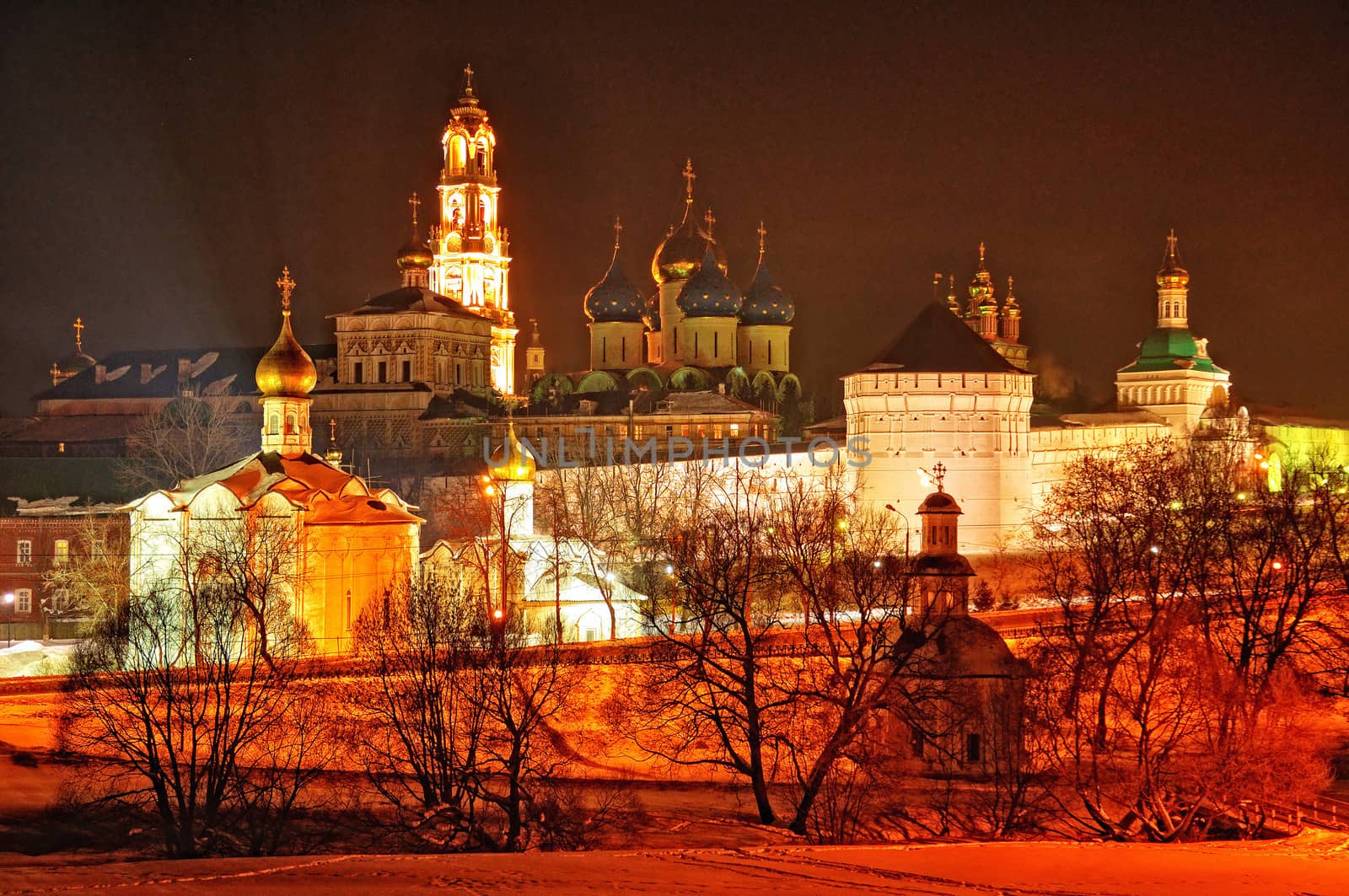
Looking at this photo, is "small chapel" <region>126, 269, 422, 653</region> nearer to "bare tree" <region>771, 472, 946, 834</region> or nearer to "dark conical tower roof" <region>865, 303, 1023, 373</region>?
"bare tree" <region>771, 472, 946, 834</region>

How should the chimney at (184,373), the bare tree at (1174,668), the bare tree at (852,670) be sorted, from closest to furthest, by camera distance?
the bare tree at (852,670) → the bare tree at (1174,668) → the chimney at (184,373)

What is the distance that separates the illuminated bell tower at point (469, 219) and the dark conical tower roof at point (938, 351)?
27.0m

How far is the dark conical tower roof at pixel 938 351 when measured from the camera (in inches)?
1719

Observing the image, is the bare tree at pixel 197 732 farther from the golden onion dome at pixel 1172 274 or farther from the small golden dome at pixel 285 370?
the golden onion dome at pixel 1172 274

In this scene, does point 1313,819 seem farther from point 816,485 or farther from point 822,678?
point 816,485

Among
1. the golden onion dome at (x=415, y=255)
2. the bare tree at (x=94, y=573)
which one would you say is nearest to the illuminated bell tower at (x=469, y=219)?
the golden onion dome at (x=415, y=255)

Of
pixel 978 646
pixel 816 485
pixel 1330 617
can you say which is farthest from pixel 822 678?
pixel 816 485

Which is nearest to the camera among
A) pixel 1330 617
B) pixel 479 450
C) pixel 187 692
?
pixel 187 692

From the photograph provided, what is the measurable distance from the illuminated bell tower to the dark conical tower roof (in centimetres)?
2703

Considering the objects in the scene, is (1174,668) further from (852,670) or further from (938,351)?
(938,351)

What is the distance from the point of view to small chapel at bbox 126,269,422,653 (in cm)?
2845

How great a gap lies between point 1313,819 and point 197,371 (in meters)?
49.1

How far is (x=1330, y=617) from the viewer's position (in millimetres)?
30578

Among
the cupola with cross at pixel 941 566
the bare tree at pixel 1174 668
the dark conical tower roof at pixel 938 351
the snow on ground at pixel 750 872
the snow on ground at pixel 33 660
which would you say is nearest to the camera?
the snow on ground at pixel 750 872
